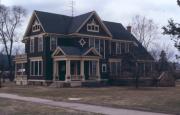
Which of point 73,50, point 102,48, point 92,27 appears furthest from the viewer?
point 102,48

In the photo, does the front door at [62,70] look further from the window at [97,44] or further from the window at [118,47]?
the window at [118,47]

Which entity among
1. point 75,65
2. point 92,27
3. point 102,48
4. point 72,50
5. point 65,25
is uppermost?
point 65,25

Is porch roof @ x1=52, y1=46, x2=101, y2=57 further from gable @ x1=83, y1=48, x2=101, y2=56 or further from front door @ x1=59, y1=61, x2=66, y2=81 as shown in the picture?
front door @ x1=59, y1=61, x2=66, y2=81

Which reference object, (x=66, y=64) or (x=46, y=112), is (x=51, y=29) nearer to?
(x=66, y=64)

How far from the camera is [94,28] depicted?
5247 cm

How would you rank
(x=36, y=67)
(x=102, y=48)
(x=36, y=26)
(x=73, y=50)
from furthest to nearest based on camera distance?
(x=102, y=48), (x=36, y=26), (x=36, y=67), (x=73, y=50)

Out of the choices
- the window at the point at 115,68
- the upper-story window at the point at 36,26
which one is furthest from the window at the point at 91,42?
the upper-story window at the point at 36,26

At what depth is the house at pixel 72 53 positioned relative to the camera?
48531 millimetres

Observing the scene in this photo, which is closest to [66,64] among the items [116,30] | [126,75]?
[126,75]

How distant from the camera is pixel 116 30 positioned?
5956 centimetres

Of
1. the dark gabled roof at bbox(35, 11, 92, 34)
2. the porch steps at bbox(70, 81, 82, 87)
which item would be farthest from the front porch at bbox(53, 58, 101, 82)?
the dark gabled roof at bbox(35, 11, 92, 34)

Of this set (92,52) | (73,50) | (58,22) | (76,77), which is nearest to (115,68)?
(92,52)

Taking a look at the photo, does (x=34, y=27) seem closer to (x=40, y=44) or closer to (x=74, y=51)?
(x=40, y=44)

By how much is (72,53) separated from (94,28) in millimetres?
6765
